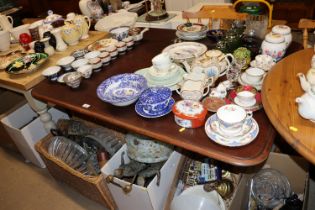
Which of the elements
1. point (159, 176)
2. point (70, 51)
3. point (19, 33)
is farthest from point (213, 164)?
point (19, 33)

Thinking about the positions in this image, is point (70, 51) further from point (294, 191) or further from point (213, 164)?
point (294, 191)

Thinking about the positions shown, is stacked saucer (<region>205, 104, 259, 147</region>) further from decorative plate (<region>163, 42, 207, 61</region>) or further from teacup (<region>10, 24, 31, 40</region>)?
teacup (<region>10, 24, 31, 40</region>)

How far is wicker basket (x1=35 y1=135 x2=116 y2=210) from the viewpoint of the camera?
4.72 feet

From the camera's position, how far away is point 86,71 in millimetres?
1380

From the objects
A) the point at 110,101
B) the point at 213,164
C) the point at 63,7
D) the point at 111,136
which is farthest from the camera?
the point at 63,7

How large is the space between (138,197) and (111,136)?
439mm

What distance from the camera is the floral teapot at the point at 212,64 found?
117cm


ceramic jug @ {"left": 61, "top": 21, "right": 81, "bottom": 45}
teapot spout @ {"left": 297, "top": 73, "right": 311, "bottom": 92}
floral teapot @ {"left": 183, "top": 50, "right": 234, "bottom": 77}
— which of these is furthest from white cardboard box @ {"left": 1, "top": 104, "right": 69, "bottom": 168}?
teapot spout @ {"left": 297, "top": 73, "right": 311, "bottom": 92}

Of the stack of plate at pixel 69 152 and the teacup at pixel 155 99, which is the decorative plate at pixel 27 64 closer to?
the stack of plate at pixel 69 152

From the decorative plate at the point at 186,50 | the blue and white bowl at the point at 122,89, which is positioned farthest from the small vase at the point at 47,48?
the decorative plate at the point at 186,50

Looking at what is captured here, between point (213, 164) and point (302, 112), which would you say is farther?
point (213, 164)

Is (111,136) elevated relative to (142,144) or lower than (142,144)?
lower

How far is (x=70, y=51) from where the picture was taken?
69.1 inches

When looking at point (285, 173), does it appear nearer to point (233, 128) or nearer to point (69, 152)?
point (233, 128)
